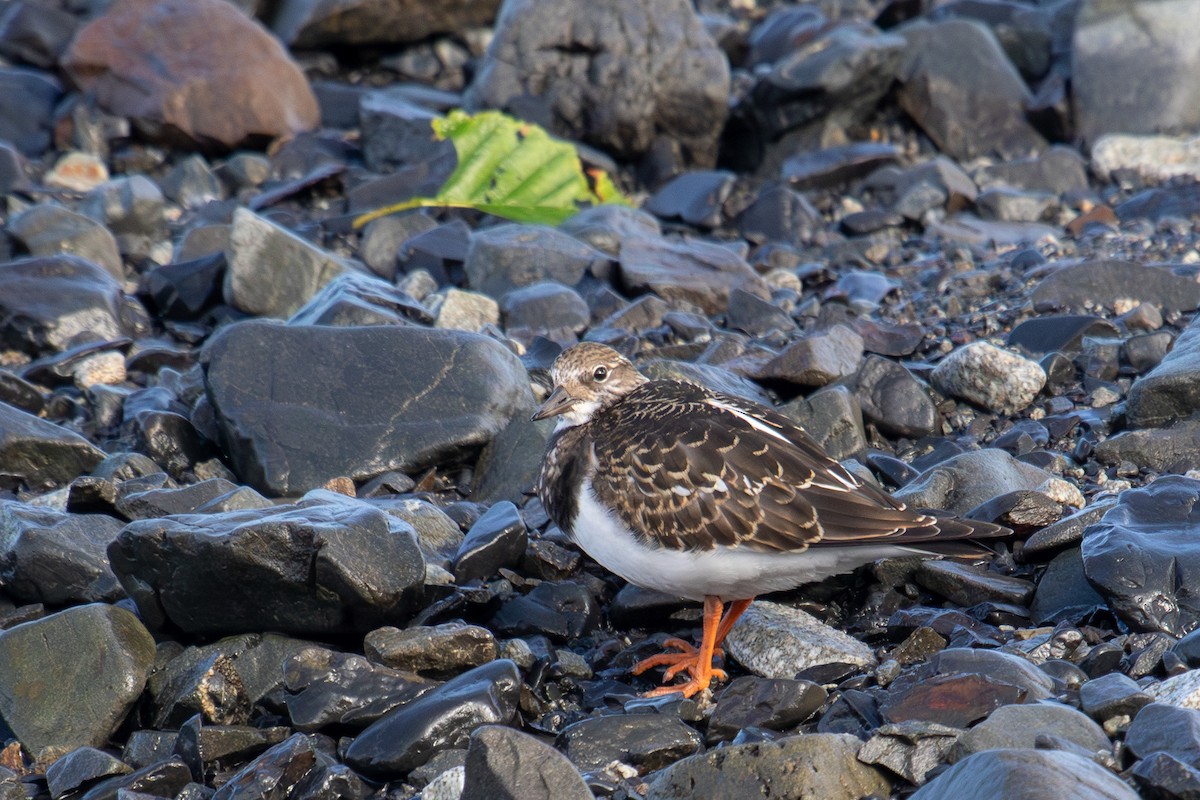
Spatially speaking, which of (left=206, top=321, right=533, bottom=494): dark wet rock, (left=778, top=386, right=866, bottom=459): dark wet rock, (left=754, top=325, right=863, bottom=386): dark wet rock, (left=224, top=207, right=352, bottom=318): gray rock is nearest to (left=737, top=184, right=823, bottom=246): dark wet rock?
(left=754, top=325, right=863, bottom=386): dark wet rock

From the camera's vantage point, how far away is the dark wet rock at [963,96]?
1208 centimetres

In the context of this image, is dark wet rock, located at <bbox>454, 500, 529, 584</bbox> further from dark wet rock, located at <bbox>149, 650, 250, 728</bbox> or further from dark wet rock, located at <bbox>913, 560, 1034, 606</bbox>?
dark wet rock, located at <bbox>913, 560, 1034, 606</bbox>

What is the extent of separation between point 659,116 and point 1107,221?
3886mm

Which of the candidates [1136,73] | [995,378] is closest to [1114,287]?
[995,378]

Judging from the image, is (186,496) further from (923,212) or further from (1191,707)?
(923,212)

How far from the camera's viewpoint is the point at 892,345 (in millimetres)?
7777

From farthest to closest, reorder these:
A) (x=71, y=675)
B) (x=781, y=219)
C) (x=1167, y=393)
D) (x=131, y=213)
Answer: (x=781, y=219)
(x=131, y=213)
(x=1167, y=393)
(x=71, y=675)

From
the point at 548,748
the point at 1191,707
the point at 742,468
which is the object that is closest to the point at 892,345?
the point at 742,468

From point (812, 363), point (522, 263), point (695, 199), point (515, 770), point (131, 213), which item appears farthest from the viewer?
point (695, 199)

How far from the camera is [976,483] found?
5859mm

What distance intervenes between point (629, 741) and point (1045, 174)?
27.2 feet

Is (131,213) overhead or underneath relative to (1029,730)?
underneath

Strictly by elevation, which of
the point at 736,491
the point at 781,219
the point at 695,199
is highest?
the point at 736,491

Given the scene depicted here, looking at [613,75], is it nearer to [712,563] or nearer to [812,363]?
[812,363]
